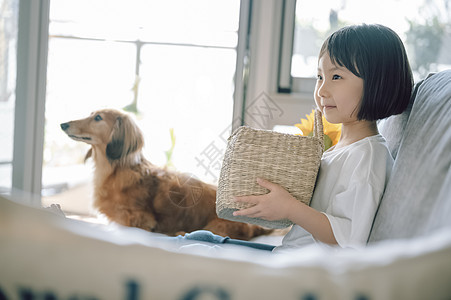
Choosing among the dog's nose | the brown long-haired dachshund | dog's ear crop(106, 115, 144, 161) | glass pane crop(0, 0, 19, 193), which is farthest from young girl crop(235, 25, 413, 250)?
glass pane crop(0, 0, 19, 193)

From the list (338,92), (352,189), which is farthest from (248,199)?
(338,92)

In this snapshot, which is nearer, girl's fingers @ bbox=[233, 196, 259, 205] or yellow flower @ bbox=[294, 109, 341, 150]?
girl's fingers @ bbox=[233, 196, 259, 205]

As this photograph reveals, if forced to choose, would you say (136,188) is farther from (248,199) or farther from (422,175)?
(422,175)

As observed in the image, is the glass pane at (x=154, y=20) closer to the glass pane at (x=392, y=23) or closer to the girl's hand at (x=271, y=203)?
the glass pane at (x=392, y=23)

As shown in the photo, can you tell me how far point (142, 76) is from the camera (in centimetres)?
246

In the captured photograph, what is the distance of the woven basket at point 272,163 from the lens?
2.78ft

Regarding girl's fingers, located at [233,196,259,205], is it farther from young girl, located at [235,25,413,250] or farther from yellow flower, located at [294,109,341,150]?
yellow flower, located at [294,109,341,150]

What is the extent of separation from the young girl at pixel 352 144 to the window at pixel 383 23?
1.42m

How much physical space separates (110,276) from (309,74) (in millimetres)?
2231

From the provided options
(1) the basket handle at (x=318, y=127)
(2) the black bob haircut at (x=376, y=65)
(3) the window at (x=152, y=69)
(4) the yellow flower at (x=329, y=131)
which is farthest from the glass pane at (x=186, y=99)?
(2) the black bob haircut at (x=376, y=65)

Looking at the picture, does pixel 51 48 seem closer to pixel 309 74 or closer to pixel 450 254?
pixel 309 74

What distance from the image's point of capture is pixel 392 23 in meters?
2.30

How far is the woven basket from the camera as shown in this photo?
2.78ft

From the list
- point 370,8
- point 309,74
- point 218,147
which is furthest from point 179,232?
point 370,8
